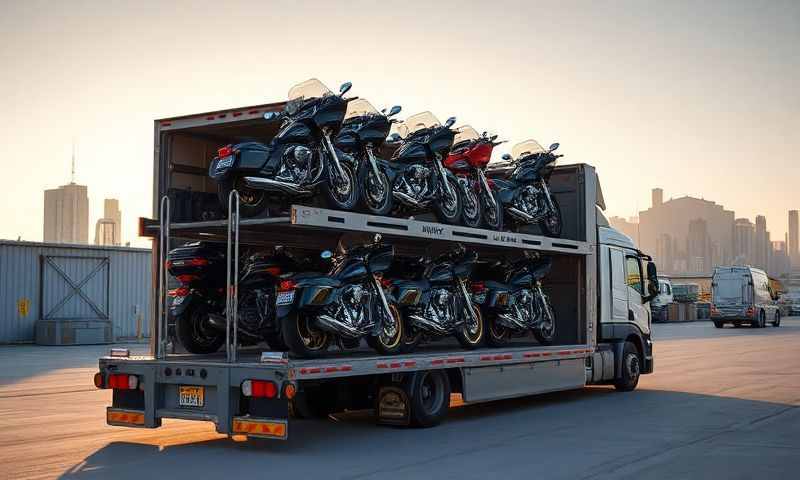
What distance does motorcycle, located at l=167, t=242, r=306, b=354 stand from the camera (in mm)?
11133

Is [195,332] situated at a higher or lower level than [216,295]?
lower

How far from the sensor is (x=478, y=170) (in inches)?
587

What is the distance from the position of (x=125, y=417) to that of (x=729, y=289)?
137ft

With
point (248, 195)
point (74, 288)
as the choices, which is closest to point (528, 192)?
point (248, 195)

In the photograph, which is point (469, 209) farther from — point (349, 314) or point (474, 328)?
point (349, 314)

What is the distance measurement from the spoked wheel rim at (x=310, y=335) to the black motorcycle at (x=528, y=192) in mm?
4566

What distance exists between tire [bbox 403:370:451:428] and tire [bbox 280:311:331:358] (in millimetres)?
1151

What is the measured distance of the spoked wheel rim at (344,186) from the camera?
11142 millimetres

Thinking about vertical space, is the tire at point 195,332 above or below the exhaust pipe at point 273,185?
below

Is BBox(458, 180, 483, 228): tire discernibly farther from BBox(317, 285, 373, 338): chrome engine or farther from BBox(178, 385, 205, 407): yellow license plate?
BBox(178, 385, 205, 407): yellow license plate

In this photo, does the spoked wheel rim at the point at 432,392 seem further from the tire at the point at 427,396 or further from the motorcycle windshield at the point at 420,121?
the motorcycle windshield at the point at 420,121

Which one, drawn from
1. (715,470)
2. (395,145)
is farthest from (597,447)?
(395,145)

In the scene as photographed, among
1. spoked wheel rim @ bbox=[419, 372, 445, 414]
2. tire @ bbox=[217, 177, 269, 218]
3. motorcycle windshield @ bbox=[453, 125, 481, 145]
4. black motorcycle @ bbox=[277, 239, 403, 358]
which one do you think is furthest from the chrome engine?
motorcycle windshield @ bbox=[453, 125, 481, 145]

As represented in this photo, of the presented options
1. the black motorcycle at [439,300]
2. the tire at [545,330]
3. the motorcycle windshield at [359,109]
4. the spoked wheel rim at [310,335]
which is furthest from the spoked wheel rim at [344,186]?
the tire at [545,330]
